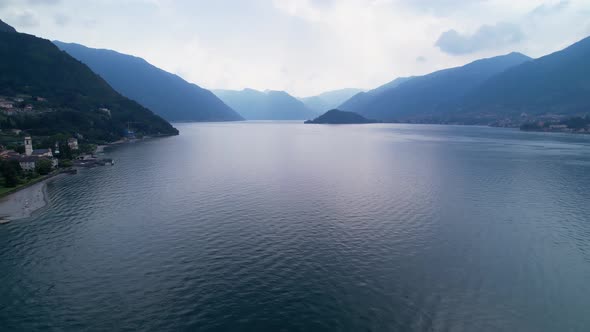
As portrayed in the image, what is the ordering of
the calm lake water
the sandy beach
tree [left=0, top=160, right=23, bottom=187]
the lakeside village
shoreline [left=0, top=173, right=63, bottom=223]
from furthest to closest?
the lakeside village < tree [left=0, top=160, right=23, bottom=187] < the sandy beach < shoreline [left=0, top=173, right=63, bottom=223] < the calm lake water

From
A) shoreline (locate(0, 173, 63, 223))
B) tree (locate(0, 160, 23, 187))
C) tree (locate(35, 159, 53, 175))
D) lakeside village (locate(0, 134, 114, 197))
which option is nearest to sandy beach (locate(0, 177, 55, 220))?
shoreline (locate(0, 173, 63, 223))

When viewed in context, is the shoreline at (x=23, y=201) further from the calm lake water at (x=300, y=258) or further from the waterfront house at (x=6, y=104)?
the waterfront house at (x=6, y=104)

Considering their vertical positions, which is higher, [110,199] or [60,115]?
[60,115]

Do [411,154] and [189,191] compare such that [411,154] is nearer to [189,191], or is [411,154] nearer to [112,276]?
[189,191]

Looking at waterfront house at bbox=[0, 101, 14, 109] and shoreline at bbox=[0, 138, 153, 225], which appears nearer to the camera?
shoreline at bbox=[0, 138, 153, 225]

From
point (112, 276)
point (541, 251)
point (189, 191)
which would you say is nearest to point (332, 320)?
point (112, 276)

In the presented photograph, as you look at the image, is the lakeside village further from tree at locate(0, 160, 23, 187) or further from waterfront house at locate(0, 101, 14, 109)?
waterfront house at locate(0, 101, 14, 109)
